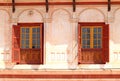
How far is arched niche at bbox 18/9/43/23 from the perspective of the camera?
21219mm

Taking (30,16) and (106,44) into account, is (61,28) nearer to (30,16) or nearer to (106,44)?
(30,16)

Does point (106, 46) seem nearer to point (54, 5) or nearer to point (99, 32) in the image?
point (99, 32)

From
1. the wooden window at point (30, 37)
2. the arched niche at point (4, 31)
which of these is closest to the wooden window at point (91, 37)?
the wooden window at point (30, 37)

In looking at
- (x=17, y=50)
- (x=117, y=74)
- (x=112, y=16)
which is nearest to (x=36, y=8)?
(x=17, y=50)

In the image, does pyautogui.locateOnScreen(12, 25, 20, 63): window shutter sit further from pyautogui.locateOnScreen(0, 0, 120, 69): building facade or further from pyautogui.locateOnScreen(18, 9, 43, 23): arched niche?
pyautogui.locateOnScreen(18, 9, 43, 23): arched niche

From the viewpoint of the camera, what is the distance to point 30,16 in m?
21.3

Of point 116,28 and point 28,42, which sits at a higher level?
point 116,28

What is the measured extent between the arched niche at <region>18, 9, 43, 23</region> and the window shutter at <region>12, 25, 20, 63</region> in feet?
1.75

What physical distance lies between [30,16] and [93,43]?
3417mm

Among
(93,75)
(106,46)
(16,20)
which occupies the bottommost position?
(93,75)

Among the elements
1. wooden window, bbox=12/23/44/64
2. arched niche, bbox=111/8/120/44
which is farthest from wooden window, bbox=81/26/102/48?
wooden window, bbox=12/23/44/64

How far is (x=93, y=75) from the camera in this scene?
20.6 metres

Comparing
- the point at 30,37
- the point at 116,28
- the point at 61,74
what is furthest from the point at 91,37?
the point at 30,37

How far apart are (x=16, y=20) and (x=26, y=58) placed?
196 cm
